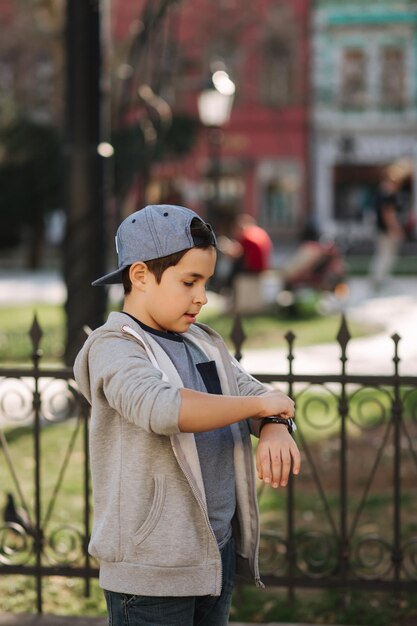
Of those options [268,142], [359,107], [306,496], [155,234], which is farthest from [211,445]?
[359,107]

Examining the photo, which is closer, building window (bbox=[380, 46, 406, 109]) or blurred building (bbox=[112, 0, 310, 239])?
blurred building (bbox=[112, 0, 310, 239])

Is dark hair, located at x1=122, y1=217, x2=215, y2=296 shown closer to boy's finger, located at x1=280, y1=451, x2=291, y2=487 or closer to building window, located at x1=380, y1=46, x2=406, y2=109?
boy's finger, located at x1=280, y1=451, x2=291, y2=487

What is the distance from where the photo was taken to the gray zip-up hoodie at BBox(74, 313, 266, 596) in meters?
2.18

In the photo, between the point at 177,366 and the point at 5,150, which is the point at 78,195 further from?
the point at 5,150

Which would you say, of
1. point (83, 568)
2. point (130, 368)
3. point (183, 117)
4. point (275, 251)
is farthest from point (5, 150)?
point (130, 368)

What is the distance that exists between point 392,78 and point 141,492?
3341 cm

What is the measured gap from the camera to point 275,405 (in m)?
2.15

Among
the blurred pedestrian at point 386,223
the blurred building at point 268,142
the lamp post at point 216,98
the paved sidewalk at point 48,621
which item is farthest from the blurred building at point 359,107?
the paved sidewalk at point 48,621

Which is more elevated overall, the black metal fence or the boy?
the boy

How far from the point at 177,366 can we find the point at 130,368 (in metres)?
0.19

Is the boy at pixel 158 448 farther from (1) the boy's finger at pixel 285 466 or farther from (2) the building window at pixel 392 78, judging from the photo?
(2) the building window at pixel 392 78

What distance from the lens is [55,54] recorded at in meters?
17.8

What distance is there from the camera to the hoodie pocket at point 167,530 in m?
2.18

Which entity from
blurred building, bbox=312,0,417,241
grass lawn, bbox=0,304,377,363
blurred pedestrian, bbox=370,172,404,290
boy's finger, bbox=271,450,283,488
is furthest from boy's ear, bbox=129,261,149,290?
blurred building, bbox=312,0,417,241
